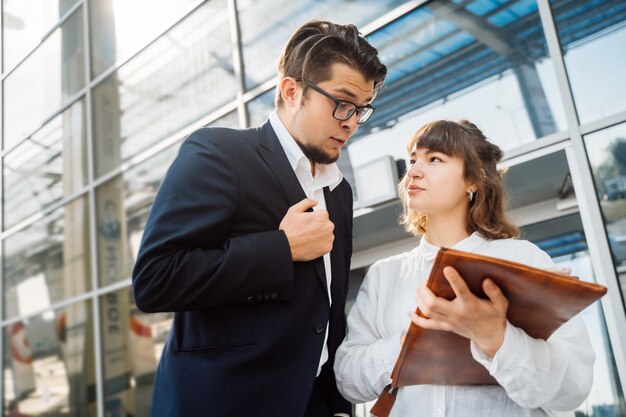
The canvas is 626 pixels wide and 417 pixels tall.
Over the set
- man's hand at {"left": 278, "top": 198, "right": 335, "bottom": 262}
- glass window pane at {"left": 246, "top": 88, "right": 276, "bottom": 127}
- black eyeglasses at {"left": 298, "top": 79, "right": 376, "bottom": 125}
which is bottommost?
man's hand at {"left": 278, "top": 198, "right": 335, "bottom": 262}

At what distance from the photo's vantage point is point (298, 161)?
1.73 metres

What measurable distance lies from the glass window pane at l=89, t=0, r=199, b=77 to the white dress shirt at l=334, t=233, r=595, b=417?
4.41 m

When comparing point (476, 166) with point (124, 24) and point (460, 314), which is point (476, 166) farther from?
point (124, 24)

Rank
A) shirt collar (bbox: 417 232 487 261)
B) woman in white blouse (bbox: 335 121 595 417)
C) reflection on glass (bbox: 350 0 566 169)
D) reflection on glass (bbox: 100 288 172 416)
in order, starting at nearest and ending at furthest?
woman in white blouse (bbox: 335 121 595 417)
shirt collar (bbox: 417 232 487 261)
reflection on glass (bbox: 350 0 566 169)
reflection on glass (bbox: 100 288 172 416)

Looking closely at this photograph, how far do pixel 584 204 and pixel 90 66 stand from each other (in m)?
5.73

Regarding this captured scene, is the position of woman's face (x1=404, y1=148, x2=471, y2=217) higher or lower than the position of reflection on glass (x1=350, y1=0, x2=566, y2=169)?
lower

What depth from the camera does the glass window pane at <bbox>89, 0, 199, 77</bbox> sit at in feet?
18.5

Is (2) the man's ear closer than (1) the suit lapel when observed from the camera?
No

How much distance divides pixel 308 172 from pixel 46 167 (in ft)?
20.3

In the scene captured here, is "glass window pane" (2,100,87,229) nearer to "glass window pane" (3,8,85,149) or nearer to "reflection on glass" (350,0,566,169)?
"glass window pane" (3,8,85,149)

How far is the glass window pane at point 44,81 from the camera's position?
6.86 meters

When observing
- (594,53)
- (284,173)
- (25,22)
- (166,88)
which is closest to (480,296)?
(284,173)

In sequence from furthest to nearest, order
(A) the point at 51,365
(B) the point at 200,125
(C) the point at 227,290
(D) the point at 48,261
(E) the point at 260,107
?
(D) the point at 48,261 → (A) the point at 51,365 → (B) the point at 200,125 → (E) the point at 260,107 → (C) the point at 227,290

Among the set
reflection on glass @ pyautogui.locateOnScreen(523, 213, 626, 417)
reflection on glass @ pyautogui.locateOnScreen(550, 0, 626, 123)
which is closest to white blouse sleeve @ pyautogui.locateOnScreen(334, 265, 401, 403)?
reflection on glass @ pyautogui.locateOnScreen(523, 213, 626, 417)
